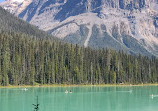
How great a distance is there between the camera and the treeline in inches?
6053

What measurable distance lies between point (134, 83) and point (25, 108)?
132m

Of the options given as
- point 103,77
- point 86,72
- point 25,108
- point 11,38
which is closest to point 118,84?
point 103,77

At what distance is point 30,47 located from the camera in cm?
16625

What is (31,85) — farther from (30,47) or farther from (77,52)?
(77,52)

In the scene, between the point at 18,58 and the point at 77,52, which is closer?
the point at 18,58

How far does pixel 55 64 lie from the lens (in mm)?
171750

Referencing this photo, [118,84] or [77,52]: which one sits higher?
[77,52]

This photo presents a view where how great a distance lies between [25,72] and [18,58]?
8012 mm

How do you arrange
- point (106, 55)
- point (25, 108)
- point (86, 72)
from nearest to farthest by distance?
point (25, 108) < point (86, 72) < point (106, 55)

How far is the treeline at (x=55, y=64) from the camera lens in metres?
154

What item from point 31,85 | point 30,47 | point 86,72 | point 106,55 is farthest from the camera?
point 106,55

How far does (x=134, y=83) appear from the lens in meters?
196

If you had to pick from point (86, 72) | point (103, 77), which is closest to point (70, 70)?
point (86, 72)

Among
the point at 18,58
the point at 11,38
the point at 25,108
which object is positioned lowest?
the point at 25,108
